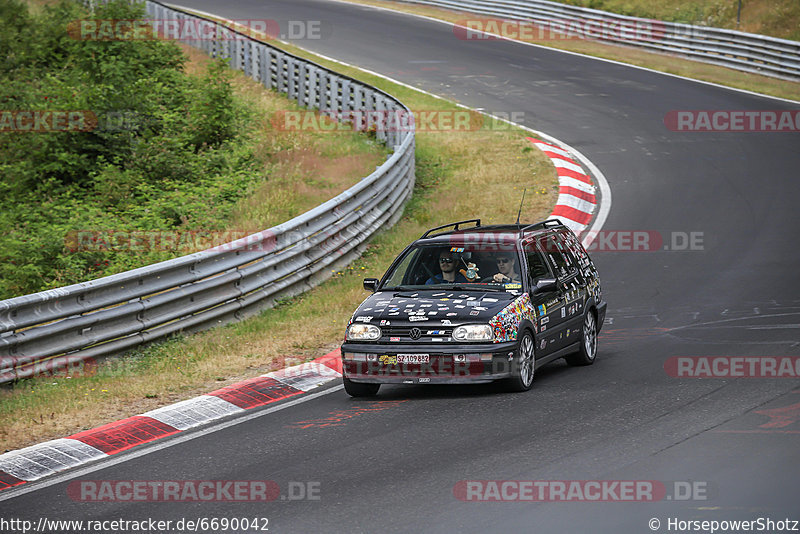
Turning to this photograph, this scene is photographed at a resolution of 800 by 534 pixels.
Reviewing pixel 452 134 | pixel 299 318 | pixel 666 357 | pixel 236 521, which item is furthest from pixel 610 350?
pixel 452 134

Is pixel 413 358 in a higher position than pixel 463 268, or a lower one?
lower

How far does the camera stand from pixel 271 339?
12.8m

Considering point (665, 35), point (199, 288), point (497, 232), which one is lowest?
point (199, 288)

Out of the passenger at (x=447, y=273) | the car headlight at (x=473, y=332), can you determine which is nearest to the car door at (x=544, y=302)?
the passenger at (x=447, y=273)

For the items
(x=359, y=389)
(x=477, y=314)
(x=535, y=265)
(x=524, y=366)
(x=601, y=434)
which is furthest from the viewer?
(x=535, y=265)

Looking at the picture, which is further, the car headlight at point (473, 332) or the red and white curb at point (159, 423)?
the car headlight at point (473, 332)

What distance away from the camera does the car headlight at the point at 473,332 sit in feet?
32.5

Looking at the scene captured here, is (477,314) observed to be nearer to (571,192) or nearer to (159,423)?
(159,423)

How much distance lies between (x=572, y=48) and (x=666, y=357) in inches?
1107

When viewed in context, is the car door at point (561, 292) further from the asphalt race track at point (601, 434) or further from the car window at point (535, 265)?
the asphalt race track at point (601, 434)

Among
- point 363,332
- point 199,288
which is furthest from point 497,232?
point 199,288

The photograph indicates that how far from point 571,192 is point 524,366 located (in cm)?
1102

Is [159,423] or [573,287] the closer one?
[159,423]

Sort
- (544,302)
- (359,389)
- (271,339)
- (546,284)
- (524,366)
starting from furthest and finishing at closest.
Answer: (271,339) < (544,302) < (546,284) < (359,389) < (524,366)
